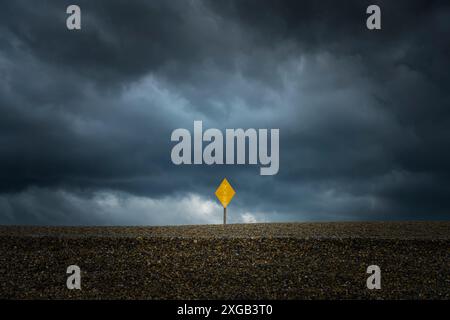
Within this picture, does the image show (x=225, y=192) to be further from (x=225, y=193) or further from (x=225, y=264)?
(x=225, y=264)

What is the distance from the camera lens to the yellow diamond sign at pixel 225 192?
18.4 m

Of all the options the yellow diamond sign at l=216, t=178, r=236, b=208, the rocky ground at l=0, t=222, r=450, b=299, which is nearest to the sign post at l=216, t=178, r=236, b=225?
the yellow diamond sign at l=216, t=178, r=236, b=208

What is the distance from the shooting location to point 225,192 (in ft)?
60.8

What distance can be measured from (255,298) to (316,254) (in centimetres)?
251

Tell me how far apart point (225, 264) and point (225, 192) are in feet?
22.1

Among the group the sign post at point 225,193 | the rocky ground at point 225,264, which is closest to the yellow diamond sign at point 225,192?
the sign post at point 225,193

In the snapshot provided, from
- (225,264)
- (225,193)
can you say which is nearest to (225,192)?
(225,193)

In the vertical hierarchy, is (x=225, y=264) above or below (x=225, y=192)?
below

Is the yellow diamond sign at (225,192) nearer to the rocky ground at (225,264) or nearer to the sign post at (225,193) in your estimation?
the sign post at (225,193)

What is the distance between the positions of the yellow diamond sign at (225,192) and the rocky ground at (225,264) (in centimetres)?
412

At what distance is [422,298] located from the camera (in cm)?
1080

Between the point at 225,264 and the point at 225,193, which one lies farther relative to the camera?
the point at 225,193
